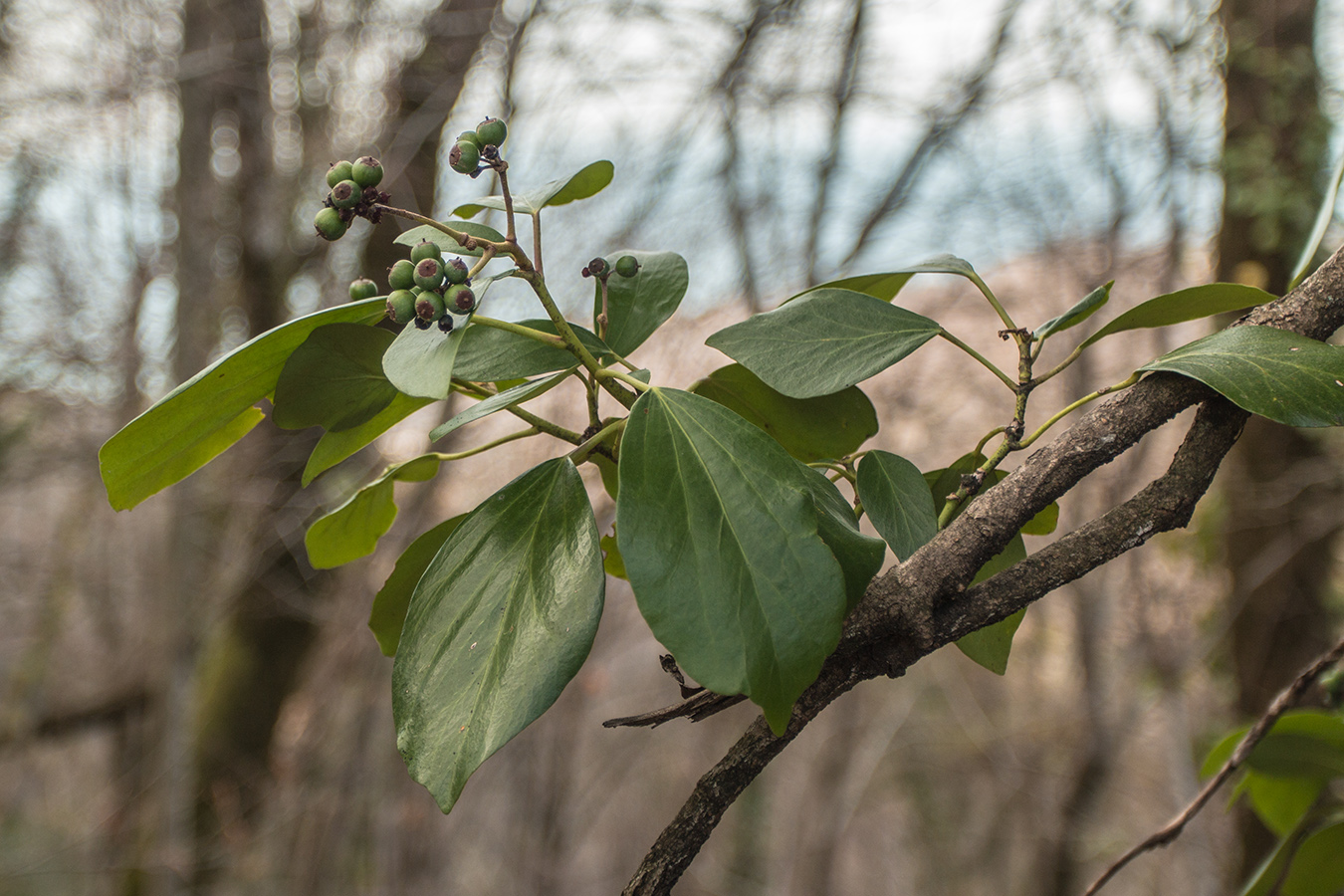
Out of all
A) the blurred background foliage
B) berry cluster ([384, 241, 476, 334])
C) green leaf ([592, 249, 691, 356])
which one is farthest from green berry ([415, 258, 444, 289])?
the blurred background foliage

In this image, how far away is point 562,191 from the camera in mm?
394

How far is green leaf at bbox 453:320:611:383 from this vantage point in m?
0.34

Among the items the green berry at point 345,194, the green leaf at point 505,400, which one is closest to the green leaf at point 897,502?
the green leaf at point 505,400

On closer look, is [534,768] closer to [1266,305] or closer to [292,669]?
[292,669]

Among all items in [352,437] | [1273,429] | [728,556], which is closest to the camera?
[728,556]

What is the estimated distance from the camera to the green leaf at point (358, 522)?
44 centimetres

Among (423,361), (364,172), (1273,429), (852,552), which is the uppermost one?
(364,172)

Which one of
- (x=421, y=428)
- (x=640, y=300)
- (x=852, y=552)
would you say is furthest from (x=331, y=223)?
(x=421, y=428)

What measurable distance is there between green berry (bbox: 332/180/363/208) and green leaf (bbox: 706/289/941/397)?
16cm

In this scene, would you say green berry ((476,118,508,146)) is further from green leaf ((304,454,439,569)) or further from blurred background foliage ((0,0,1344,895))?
blurred background foliage ((0,0,1344,895))

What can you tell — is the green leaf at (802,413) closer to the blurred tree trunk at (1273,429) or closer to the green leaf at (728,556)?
the green leaf at (728,556)

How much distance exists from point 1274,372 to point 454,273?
0.31 meters

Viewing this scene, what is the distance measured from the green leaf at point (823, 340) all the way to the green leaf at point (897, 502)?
0.14 ft

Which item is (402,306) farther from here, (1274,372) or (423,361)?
(1274,372)
